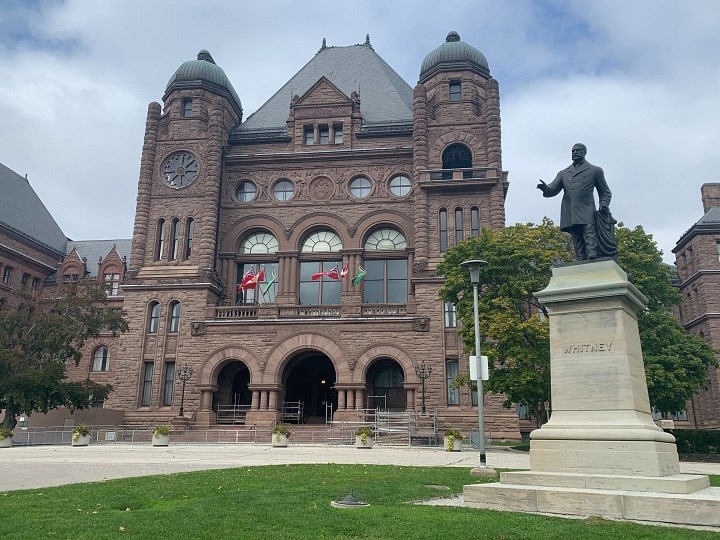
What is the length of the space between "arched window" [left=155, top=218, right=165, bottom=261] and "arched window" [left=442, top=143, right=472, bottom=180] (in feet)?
67.3

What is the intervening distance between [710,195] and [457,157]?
1104 inches

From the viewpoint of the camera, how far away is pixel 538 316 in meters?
27.9

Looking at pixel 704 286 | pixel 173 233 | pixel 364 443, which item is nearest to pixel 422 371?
pixel 364 443

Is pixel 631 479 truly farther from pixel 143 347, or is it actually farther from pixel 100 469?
pixel 143 347

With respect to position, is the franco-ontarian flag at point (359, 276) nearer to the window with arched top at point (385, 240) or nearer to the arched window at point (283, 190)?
the window with arched top at point (385, 240)

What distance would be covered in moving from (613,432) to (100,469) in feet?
42.0

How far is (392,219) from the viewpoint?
44.0 metres

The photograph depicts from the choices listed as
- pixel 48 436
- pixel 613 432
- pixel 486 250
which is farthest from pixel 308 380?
pixel 613 432

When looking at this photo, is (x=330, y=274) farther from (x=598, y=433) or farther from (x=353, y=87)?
(x=598, y=433)

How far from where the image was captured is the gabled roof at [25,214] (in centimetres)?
5856

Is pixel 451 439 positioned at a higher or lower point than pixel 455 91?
lower

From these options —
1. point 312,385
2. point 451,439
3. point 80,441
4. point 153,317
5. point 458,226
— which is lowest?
point 80,441

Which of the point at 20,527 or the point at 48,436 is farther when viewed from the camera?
the point at 48,436

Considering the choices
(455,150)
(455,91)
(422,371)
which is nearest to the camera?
(422,371)
